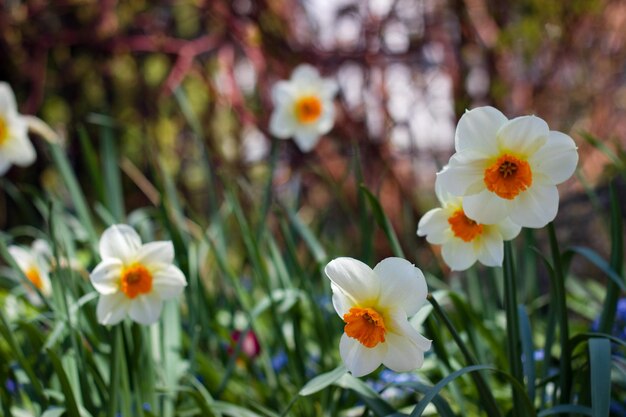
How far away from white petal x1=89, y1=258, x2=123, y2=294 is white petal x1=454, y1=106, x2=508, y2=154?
1.87 ft

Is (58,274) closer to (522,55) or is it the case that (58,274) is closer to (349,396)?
(349,396)

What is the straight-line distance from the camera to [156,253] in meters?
1.21

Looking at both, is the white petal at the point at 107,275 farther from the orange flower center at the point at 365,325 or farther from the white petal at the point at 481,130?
the white petal at the point at 481,130

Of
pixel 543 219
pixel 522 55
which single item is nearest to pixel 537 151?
pixel 543 219

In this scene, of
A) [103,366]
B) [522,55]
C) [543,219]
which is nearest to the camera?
[543,219]

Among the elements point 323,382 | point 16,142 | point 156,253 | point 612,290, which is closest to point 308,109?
point 16,142

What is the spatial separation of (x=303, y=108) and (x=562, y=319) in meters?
1.12

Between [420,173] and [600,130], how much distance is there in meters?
0.84

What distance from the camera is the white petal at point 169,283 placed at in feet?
3.97

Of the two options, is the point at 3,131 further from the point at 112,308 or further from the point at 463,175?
the point at 463,175

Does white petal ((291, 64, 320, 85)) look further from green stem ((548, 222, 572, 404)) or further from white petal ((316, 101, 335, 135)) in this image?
green stem ((548, 222, 572, 404))

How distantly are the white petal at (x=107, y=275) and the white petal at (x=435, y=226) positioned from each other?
473 mm

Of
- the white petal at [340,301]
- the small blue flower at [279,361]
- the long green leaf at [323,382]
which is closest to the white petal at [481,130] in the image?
the white petal at [340,301]

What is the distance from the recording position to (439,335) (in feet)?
4.09
